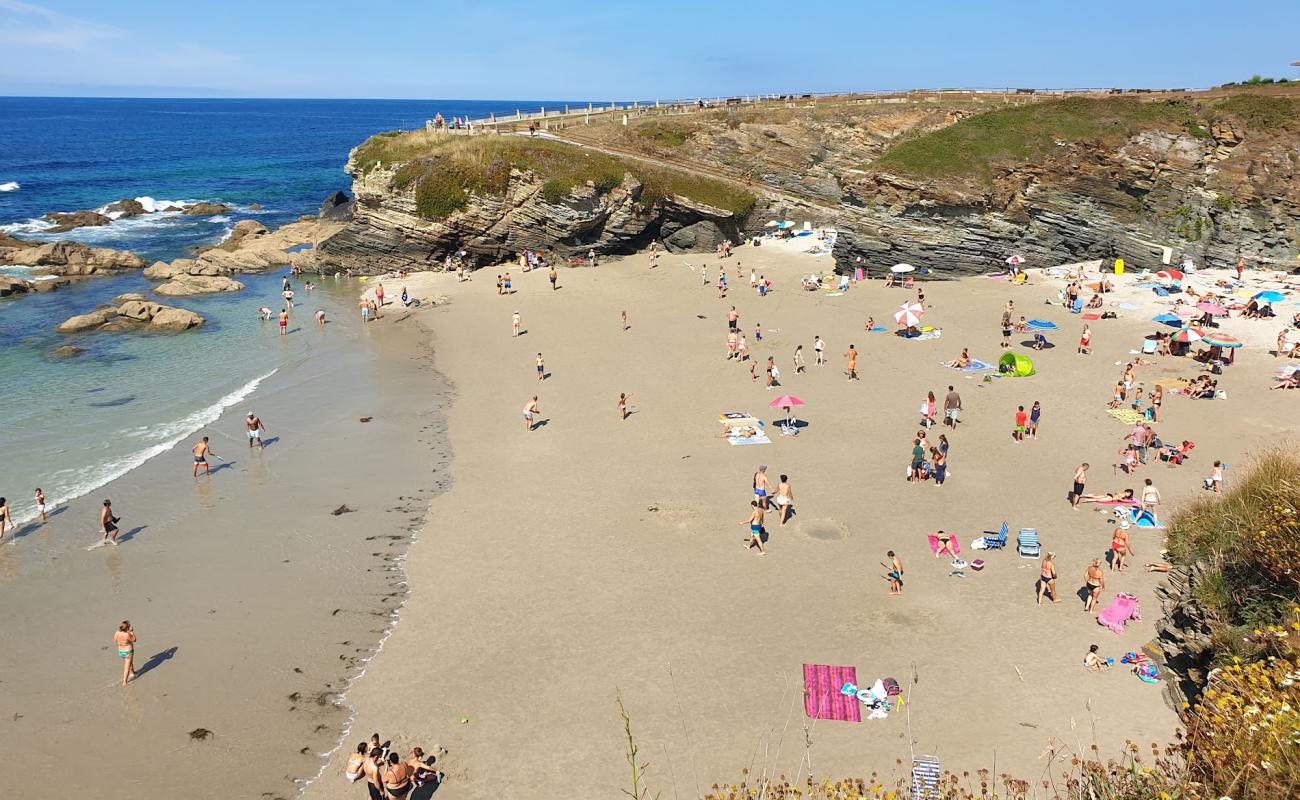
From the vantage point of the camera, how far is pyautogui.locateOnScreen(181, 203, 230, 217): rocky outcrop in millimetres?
68812

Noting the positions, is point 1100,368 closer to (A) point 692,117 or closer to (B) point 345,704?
(B) point 345,704

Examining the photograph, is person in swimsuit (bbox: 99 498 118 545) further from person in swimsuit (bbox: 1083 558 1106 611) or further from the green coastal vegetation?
the green coastal vegetation

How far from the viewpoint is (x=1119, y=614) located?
14117 mm

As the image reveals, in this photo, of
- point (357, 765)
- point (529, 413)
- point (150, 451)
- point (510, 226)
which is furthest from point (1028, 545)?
point (510, 226)

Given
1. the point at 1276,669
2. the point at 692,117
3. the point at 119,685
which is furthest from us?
the point at 692,117

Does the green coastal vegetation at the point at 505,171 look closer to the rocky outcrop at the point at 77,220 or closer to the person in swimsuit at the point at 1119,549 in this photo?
the rocky outcrop at the point at 77,220

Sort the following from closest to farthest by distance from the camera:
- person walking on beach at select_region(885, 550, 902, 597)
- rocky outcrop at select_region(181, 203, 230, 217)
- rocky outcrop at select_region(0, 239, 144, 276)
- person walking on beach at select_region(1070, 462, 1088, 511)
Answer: person walking on beach at select_region(885, 550, 902, 597) → person walking on beach at select_region(1070, 462, 1088, 511) → rocky outcrop at select_region(0, 239, 144, 276) → rocky outcrop at select_region(181, 203, 230, 217)

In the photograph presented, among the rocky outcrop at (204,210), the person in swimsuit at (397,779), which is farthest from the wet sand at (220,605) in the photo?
the rocky outcrop at (204,210)

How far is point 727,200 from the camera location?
49469mm

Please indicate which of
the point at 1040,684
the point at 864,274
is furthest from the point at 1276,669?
the point at 864,274

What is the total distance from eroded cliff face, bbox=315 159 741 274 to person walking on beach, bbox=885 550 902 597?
34521mm

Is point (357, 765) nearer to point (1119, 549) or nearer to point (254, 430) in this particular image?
point (1119, 549)

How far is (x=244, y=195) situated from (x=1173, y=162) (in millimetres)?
79089

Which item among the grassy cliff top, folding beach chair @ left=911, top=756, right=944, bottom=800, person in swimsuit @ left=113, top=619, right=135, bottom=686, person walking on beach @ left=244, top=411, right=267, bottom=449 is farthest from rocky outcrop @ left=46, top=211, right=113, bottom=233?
folding beach chair @ left=911, top=756, right=944, bottom=800
